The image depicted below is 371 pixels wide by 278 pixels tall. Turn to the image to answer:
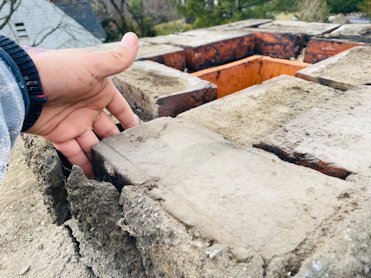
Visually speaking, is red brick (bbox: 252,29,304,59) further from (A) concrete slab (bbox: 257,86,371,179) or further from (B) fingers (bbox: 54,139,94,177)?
(B) fingers (bbox: 54,139,94,177)

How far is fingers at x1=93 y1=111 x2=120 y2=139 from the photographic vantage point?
1.61 m

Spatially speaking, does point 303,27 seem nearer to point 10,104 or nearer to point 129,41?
point 129,41

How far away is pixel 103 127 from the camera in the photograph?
161cm

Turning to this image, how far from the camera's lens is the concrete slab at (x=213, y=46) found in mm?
2824

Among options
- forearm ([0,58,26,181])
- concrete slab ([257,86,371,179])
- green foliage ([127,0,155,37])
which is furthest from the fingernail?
green foliage ([127,0,155,37])

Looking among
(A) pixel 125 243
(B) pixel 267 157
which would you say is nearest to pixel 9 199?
(A) pixel 125 243

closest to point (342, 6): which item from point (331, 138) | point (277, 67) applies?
point (277, 67)

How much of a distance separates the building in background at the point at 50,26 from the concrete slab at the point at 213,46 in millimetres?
11921

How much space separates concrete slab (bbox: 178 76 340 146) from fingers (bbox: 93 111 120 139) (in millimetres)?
363

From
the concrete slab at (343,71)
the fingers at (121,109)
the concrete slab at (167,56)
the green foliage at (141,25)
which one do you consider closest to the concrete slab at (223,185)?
the fingers at (121,109)

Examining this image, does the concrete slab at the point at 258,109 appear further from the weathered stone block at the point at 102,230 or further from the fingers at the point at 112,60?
the weathered stone block at the point at 102,230

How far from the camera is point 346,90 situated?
1820 mm

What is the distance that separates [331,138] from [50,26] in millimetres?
15976

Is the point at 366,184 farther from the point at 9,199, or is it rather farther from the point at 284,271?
the point at 9,199
